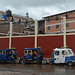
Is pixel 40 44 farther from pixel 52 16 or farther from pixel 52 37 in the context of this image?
pixel 52 16

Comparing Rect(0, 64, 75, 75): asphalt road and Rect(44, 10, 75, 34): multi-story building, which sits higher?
Rect(44, 10, 75, 34): multi-story building

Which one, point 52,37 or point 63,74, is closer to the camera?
point 63,74

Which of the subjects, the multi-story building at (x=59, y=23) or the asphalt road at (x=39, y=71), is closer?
the asphalt road at (x=39, y=71)

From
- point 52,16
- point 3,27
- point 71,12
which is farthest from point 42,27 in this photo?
point 3,27

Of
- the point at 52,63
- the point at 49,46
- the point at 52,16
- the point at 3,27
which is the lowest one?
the point at 52,63

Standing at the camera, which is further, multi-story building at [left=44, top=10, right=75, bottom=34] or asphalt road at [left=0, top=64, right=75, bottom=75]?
multi-story building at [left=44, top=10, right=75, bottom=34]

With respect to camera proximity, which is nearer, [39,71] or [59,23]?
[39,71]

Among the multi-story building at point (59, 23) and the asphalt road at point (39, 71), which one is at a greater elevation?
the multi-story building at point (59, 23)

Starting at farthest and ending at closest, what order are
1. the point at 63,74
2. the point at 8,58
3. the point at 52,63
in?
1. the point at 8,58
2. the point at 52,63
3. the point at 63,74

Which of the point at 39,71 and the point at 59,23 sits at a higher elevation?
the point at 59,23

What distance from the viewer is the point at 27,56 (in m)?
17.7

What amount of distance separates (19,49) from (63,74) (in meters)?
13.0

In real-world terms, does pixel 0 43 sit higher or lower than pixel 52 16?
lower

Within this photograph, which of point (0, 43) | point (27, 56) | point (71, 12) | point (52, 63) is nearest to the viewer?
point (52, 63)
